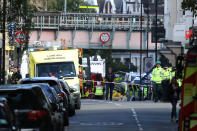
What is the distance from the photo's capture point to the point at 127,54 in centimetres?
13500

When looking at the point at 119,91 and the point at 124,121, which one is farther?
the point at 119,91

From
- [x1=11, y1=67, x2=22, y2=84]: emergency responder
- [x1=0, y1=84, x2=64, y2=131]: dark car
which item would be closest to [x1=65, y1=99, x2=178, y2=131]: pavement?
[x1=11, y1=67, x2=22, y2=84]: emergency responder

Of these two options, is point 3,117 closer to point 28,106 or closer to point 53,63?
point 28,106

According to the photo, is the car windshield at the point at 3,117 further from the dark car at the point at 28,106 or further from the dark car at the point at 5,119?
the dark car at the point at 28,106

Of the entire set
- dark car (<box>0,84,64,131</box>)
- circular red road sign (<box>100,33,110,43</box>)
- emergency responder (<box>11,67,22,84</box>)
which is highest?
circular red road sign (<box>100,33,110,43</box>)

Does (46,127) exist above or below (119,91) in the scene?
above

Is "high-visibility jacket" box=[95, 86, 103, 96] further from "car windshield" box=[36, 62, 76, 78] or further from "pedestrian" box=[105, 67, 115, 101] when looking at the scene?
"car windshield" box=[36, 62, 76, 78]

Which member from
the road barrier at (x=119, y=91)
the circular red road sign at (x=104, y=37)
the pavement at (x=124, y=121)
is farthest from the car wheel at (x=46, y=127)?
the circular red road sign at (x=104, y=37)

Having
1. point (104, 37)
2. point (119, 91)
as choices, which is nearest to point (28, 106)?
point (119, 91)

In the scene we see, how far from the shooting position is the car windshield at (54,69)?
37281 mm

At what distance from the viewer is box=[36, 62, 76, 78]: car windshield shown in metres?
37.3

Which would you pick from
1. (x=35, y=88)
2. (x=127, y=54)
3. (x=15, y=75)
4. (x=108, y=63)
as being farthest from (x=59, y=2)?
(x=35, y=88)

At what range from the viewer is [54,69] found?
3753cm

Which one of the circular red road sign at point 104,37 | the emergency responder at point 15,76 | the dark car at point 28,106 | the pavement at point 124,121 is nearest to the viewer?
the dark car at point 28,106
